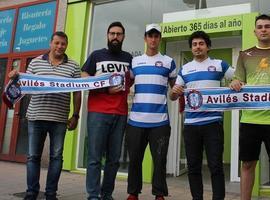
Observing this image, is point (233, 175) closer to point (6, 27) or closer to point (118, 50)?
point (118, 50)

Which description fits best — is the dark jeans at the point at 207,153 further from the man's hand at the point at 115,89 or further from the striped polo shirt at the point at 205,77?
the man's hand at the point at 115,89

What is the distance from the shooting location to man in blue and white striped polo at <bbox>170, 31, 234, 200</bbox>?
13.0 ft

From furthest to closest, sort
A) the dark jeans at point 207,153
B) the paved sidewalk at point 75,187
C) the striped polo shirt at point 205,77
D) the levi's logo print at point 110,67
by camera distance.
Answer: the paved sidewalk at point 75,187 < the levi's logo print at point 110,67 < the striped polo shirt at point 205,77 < the dark jeans at point 207,153

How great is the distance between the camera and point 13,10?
9.52 metres

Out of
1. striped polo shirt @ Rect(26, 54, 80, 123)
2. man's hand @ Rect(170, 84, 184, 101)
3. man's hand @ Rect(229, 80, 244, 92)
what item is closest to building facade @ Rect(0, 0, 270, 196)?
striped polo shirt @ Rect(26, 54, 80, 123)

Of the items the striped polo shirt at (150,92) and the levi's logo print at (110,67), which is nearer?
the striped polo shirt at (150,92)

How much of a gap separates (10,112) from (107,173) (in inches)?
213

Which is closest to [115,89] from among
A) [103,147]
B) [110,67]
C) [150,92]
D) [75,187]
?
[110,67]

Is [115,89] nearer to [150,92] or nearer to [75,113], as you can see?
[150,92]

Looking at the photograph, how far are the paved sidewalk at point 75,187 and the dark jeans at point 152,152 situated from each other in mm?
861

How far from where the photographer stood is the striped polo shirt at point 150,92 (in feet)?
14.3

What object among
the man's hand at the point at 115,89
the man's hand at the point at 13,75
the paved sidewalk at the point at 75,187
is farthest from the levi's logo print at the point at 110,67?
the paved sidewalk at the point at 75,187

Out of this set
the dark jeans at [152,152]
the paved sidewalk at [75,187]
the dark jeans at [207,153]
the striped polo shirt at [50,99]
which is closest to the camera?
the dark jeans at [207,153]

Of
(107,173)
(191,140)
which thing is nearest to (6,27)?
(107,173)
